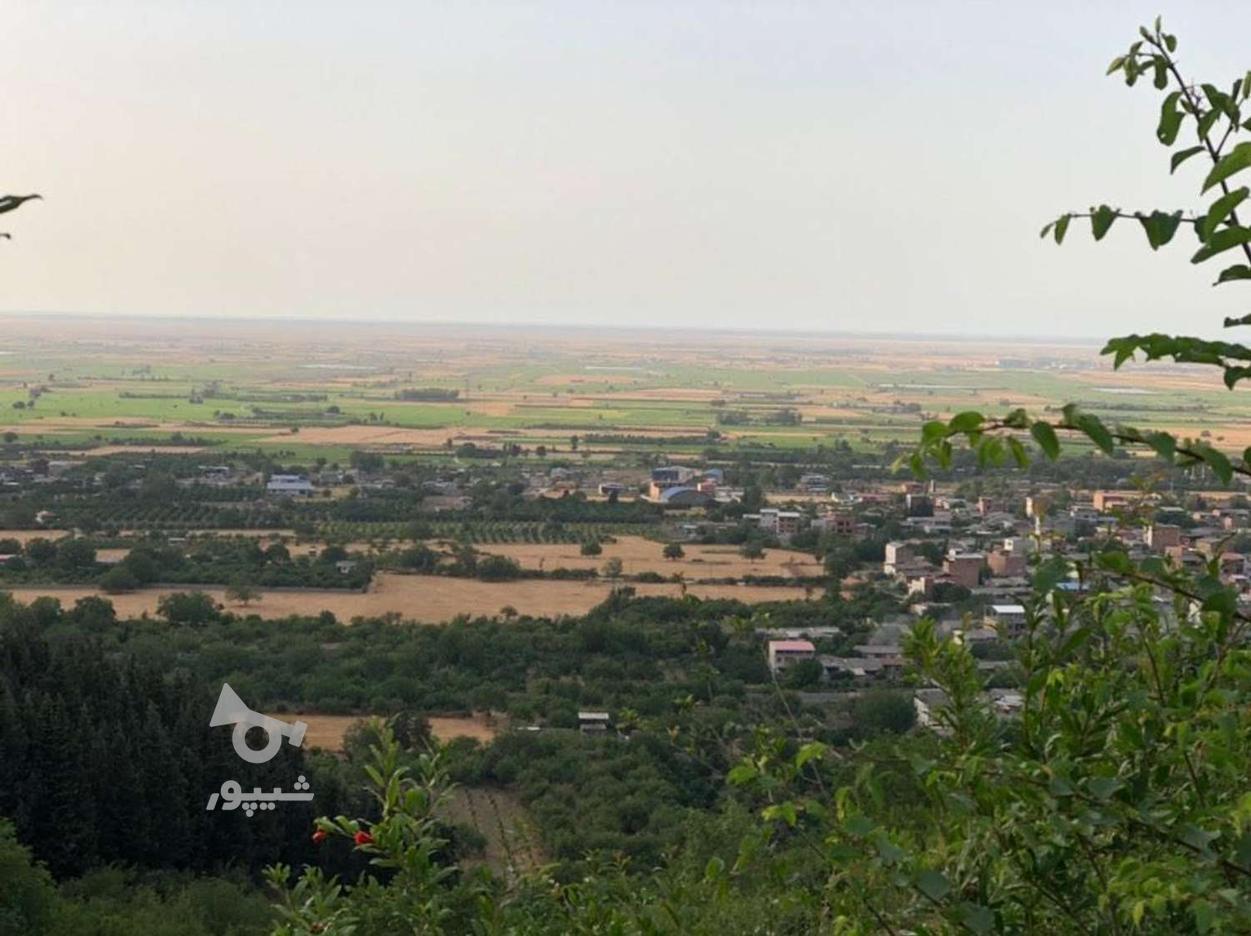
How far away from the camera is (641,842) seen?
23.3 feet

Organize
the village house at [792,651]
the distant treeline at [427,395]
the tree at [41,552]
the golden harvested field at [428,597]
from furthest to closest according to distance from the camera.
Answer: the distant treeline at [427,395], the tree at [41,552], the golden harvested field at [428,597], the village house at [792,651]

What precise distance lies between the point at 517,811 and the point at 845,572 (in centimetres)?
891

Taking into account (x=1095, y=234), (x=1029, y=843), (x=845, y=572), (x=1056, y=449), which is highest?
(x=1095, y=234)

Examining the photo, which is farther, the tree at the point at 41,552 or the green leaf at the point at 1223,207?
the tree at the point at 41,552

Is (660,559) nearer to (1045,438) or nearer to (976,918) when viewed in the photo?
(976,918)

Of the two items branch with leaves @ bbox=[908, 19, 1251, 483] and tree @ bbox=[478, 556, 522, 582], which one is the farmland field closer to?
tree @ bbox=[478, 556, 522, 582]

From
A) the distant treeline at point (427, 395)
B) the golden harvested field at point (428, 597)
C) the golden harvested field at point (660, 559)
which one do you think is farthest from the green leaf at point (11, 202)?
the distant treeline at point (427, 395)

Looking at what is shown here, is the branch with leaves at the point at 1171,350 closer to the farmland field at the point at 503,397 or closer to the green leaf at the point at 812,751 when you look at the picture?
the green leaf at the point at 812,751

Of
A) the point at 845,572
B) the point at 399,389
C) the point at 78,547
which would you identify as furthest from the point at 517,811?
the point at 399,389

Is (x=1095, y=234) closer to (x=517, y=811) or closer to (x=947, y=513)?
(x=517, y=811)

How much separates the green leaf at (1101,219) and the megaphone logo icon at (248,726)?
7.46 m
